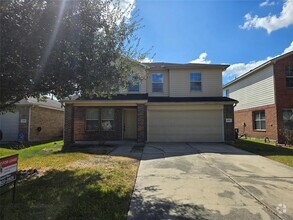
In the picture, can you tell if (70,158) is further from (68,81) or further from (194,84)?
(194,84)

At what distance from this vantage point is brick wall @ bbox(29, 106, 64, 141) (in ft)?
56.8

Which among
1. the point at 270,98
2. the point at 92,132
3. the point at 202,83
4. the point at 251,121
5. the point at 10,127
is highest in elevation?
the point at 202,83

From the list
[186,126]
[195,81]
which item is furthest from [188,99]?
[186,126]

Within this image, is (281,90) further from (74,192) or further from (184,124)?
(74,192)

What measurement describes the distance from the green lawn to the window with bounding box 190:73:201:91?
9.52m

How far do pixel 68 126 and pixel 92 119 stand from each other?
218 cm

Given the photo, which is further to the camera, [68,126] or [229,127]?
[229,127]

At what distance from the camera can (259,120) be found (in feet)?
59.8

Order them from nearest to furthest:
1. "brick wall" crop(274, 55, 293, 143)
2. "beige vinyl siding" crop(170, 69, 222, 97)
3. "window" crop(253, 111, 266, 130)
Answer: "brick wall" crop(274, 55, 293, 143)
"beige vinyl siding" crop(170, 69, 222, 97)
"window" crop(253, 111, 266, 130)

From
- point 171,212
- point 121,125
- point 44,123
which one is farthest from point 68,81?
point 44,123

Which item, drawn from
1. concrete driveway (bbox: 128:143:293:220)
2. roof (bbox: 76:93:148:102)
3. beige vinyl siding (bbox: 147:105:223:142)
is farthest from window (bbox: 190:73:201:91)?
concrete driveway (bbox: 128:143:293:220)

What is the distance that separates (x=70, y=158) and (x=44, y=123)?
10944mm

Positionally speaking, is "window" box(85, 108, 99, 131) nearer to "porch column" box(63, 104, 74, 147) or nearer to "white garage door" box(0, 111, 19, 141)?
"porch column" box(63, 104, 74, 147)

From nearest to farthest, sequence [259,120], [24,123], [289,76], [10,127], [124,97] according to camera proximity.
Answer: [124,97] → [289,76] → [24,123] → [10,127] → [259,120]
